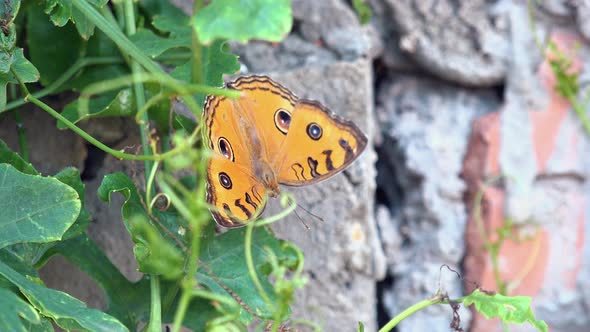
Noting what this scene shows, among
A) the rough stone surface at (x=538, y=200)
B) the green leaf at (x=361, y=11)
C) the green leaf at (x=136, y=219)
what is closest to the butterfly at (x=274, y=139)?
the green leaf at (x=136, y=219)

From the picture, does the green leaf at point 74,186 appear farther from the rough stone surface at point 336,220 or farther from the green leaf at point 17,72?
the rough stone surface at point 336,220

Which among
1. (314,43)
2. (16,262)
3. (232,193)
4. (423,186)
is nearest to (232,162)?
(232,193)

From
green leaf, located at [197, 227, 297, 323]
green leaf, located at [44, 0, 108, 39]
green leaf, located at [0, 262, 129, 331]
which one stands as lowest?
green leaf, located at [197, 227, 297, 323]

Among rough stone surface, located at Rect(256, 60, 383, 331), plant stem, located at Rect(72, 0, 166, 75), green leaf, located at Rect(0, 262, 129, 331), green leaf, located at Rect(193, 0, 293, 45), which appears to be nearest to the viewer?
green leaf, located at Rect(193, 0, 293, 45)

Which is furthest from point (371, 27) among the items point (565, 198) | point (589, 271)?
point (589, 271)

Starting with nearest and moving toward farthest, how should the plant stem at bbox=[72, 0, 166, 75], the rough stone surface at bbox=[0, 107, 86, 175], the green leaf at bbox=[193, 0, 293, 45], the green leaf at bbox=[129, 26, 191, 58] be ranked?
1. the green leaf at bbox=[193, 0, 293, 45]
2. the plant stem at bbox=[72, 0, 166, 75]
3. the green leaf at bbox=[129, 26, 191, 58]
4. the rough stone surface at bbox=[0, 107, 86, 175]

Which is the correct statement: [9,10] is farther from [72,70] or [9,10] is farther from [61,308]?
[61,308]

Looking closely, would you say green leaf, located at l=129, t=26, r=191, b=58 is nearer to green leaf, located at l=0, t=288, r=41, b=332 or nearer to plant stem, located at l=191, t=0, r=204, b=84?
plant stem, located at l=191, t=0, r=204, b=84

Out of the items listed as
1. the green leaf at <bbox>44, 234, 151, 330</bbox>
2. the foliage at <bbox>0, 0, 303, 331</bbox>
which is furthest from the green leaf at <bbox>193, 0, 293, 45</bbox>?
the green leaf at <bbox>44, 234, 151, 330</bbox>
